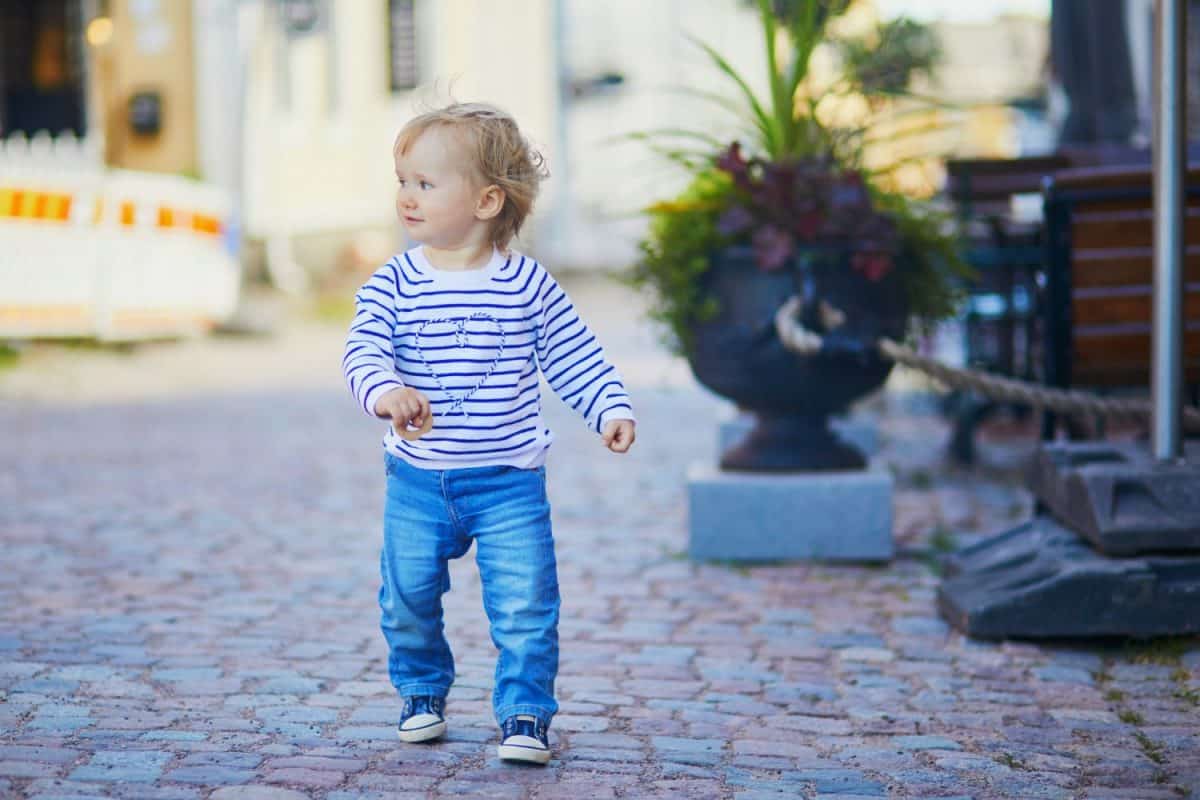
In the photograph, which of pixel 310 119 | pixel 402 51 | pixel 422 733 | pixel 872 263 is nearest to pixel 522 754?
pixel 422 733

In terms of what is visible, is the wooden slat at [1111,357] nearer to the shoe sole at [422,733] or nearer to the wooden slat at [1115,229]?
the wooden slat at [1115,229]

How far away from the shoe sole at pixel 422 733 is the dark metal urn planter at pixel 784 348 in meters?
2.13

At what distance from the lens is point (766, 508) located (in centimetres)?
525

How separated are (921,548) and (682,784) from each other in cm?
251

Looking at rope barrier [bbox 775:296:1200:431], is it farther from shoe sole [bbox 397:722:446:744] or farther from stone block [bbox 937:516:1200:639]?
shoe sole [bbox 397:722:446:744]

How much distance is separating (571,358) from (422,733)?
796 mm

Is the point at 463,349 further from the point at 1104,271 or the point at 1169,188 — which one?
the point at 1104,271

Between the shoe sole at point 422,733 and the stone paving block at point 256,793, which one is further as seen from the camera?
the shoe sole at point 422,733

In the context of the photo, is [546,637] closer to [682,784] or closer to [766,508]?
[682,784]

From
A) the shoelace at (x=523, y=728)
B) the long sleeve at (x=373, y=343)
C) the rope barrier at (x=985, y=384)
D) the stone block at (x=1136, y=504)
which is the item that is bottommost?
the shoelace at (x=523, y=728)

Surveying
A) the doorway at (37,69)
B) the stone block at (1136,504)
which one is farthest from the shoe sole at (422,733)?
the doorway at (37,69)

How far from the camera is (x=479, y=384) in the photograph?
3248mm

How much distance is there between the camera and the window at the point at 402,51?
19938 mm

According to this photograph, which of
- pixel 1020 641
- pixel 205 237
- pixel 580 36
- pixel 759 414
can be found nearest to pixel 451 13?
pixel 580 36
